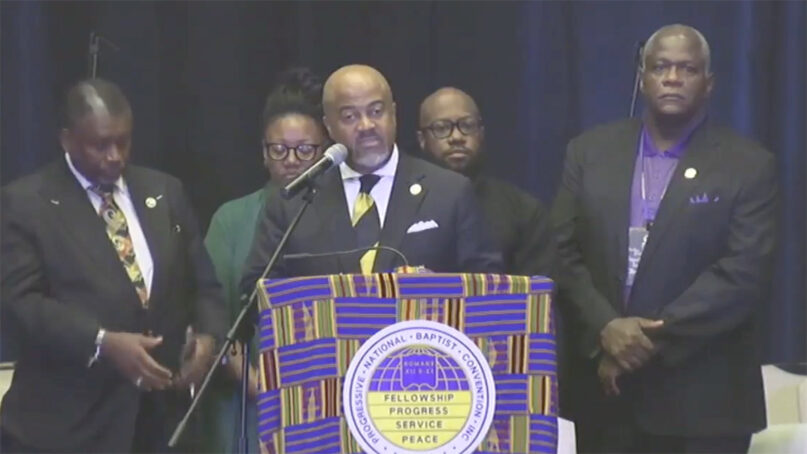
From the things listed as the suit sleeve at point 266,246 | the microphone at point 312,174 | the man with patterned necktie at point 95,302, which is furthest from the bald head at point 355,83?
the man with patterned necktie at point 95,302

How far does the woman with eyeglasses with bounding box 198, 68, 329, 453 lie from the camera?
4.81 m

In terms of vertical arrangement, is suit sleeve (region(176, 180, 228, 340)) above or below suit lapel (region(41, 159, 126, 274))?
below

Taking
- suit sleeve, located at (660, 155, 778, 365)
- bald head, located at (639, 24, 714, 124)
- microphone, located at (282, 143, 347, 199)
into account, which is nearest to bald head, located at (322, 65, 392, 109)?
microphone, located at (282, 143, 347, 199)

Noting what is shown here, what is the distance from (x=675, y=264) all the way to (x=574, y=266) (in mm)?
343

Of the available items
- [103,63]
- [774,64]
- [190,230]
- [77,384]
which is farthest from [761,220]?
[103,63]

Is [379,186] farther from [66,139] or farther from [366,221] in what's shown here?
[66,139]

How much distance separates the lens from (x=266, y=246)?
13.3 feet

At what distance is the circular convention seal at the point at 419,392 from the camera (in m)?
3.24

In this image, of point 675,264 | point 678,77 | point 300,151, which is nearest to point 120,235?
point 300,151

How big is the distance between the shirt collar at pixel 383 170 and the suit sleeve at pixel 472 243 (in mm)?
210

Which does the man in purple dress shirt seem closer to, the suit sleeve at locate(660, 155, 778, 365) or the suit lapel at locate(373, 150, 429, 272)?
the suit sleeve at locate(660, 155, 778, 365)

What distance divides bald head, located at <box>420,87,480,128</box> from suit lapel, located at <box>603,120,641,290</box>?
0.61 meters

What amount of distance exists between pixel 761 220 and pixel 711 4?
138 centimetres

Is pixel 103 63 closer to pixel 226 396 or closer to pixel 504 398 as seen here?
pixel 226 396
